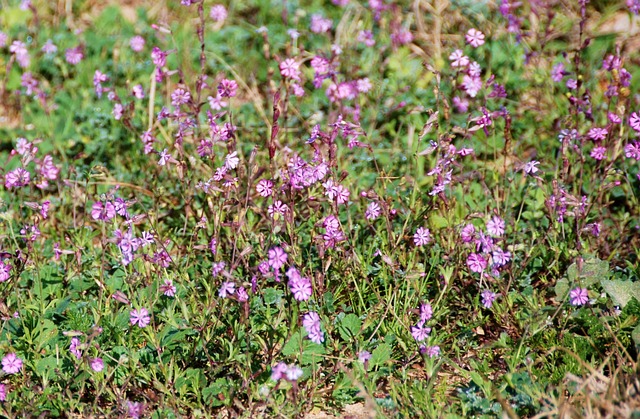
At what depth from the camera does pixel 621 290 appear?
323 cm

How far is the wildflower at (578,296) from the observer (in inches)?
121

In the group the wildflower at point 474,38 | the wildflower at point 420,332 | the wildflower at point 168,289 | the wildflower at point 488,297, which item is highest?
the wildflower at point 474,38

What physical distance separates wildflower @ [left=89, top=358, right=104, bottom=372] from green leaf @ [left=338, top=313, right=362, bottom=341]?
902mm

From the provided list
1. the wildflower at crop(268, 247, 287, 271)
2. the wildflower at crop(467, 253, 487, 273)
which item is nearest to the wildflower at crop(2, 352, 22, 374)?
the wildflower at crop(268, 247, 287, 271)

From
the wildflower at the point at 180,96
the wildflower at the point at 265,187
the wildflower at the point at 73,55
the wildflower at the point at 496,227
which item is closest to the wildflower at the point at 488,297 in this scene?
the wildflower at the point at 496,227

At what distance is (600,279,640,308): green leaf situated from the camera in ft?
10.6

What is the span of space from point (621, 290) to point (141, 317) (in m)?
1.82

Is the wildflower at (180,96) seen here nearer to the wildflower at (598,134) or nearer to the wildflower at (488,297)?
the wildflower at (488,297)

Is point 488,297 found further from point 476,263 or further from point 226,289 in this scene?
point 226,289

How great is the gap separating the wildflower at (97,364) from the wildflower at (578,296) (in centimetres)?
170

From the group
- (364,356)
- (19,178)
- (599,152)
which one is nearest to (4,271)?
(19,178)

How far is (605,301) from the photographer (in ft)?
10.7

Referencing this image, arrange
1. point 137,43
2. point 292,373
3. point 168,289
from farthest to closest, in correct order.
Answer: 1. point 137,43
2. point 168,289
3. point 292,373

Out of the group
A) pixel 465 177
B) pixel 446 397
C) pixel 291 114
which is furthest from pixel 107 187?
pixel 446 397
